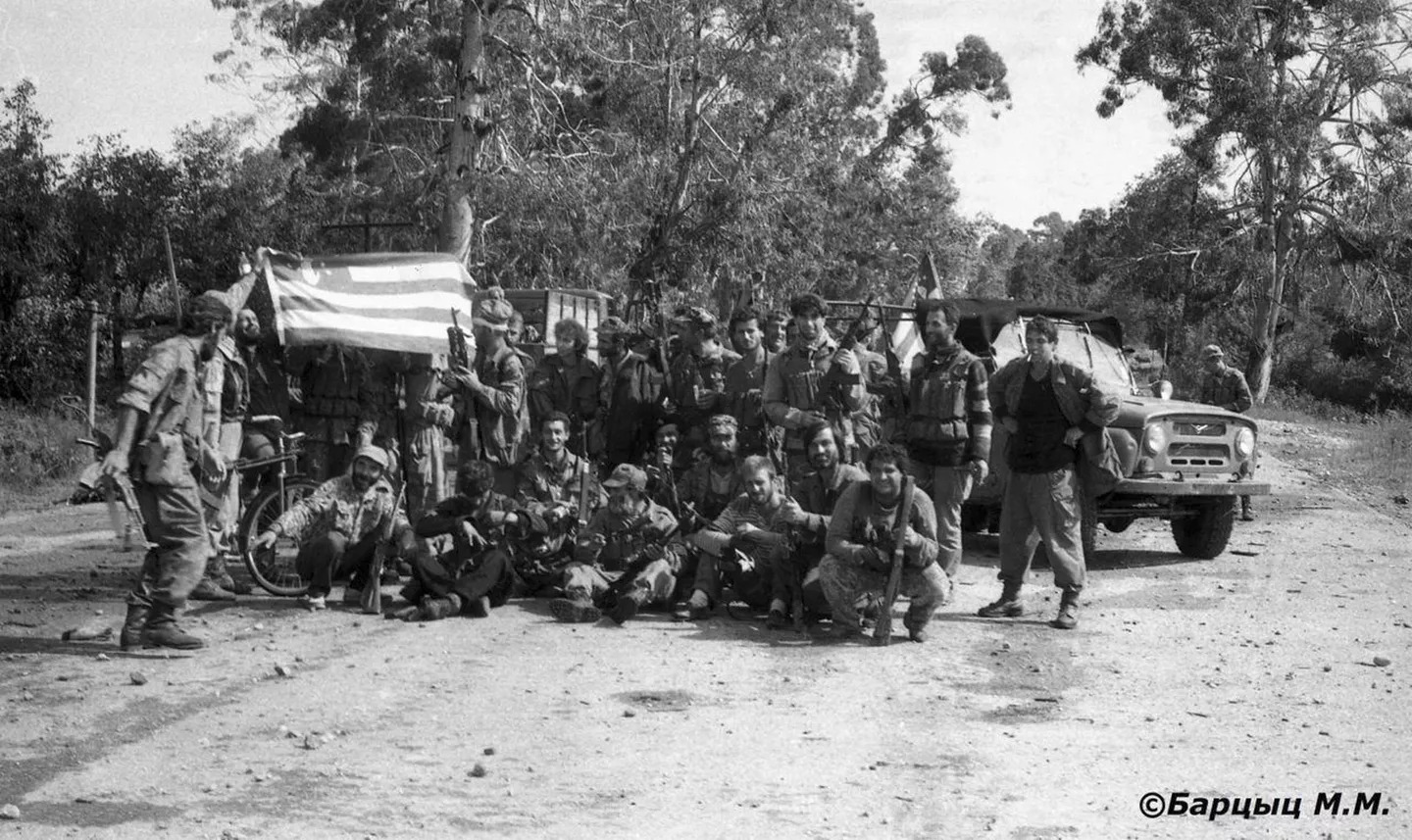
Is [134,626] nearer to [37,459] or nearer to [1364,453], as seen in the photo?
[37,459]

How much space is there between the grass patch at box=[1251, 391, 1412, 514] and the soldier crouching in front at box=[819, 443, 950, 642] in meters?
11.1

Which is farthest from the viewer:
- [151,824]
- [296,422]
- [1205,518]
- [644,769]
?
[1205,518]

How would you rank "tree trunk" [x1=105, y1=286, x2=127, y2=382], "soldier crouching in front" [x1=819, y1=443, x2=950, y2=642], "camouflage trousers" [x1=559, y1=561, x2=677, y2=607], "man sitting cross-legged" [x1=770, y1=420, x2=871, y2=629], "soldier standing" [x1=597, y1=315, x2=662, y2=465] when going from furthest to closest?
"tree trunk" [x1=105, y1=286, x2=127, y2=382] → "soldier standing" [x1=597, y1=315, x2=662, y2=465] → "camouflage trousers" [x1=559, y1=561, x2=677, y2=607] → "man sitting cross-legged" [x1=770, y1=420, x2=871, y2=629] → "soldier crouching in front" [x1=819, y1=443, x2=950, y2=642]

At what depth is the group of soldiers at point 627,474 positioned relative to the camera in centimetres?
874

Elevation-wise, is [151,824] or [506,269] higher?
[506,269]

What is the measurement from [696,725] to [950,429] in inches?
149

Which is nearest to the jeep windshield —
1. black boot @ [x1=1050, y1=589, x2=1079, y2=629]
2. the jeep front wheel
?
the jeep front wheel

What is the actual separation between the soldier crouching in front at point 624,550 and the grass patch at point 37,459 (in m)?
7.64

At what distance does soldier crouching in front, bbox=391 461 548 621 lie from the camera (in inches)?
370

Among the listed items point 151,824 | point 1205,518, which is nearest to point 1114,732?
point 151,824

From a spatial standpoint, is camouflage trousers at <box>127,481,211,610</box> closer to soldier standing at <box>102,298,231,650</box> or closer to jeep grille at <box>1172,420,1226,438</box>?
soldier standing at <box>102,298,231,650</box>

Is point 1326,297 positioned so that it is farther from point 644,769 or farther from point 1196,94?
point 644,769

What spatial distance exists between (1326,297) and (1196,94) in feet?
28.3

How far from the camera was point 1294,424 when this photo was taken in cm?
3038
